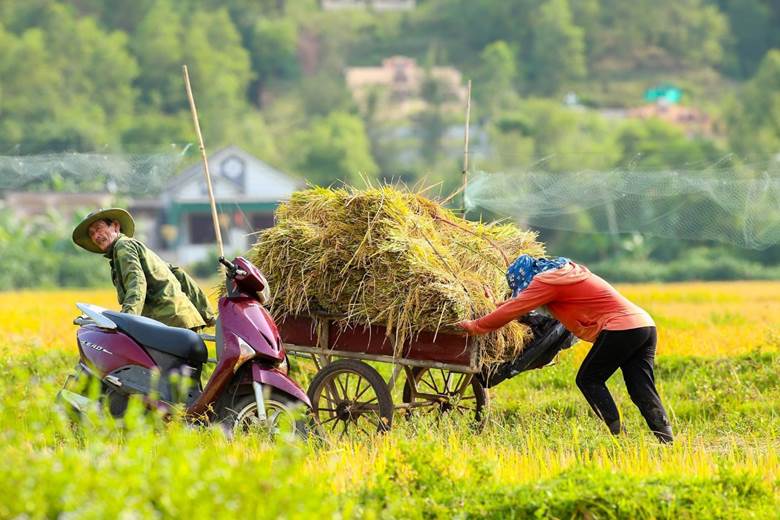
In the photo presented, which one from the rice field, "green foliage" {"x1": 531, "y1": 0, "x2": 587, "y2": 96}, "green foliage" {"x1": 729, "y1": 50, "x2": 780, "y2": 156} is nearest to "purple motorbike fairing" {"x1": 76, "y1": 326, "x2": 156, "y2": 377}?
the rice field

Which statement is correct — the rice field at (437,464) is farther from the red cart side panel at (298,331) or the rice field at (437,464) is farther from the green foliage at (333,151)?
the green foliage at (333,151)

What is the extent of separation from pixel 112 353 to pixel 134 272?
55 cm

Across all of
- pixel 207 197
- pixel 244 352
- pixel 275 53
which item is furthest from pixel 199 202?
pixel 275 53

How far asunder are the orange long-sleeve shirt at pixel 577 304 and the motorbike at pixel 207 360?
121 cm

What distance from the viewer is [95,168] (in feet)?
46.6

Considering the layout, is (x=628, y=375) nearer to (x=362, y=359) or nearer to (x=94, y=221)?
(x=362, y=359)

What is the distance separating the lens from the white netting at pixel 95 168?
555 inches

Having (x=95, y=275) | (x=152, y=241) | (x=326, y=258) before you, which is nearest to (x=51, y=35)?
(x=152, y=241)

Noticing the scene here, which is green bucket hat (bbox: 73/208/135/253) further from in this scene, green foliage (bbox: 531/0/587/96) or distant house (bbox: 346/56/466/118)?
green foliage (bbox: 531/0/587/96)

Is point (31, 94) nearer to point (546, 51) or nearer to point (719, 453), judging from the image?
point (546, 51)

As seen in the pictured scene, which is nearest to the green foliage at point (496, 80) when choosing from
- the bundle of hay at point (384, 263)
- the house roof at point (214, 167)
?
the house roof at point (214, 167)

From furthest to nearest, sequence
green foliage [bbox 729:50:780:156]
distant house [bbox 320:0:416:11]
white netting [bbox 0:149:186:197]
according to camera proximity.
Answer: distant house [bbox 320:0:416:11], green foliage [bbox 729:50:780:156], white netting [bbox 0:149:186:197]

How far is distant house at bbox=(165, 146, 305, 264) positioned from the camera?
5578 centimetres

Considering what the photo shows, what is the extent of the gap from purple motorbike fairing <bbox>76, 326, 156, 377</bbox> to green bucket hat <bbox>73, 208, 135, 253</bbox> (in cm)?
72
